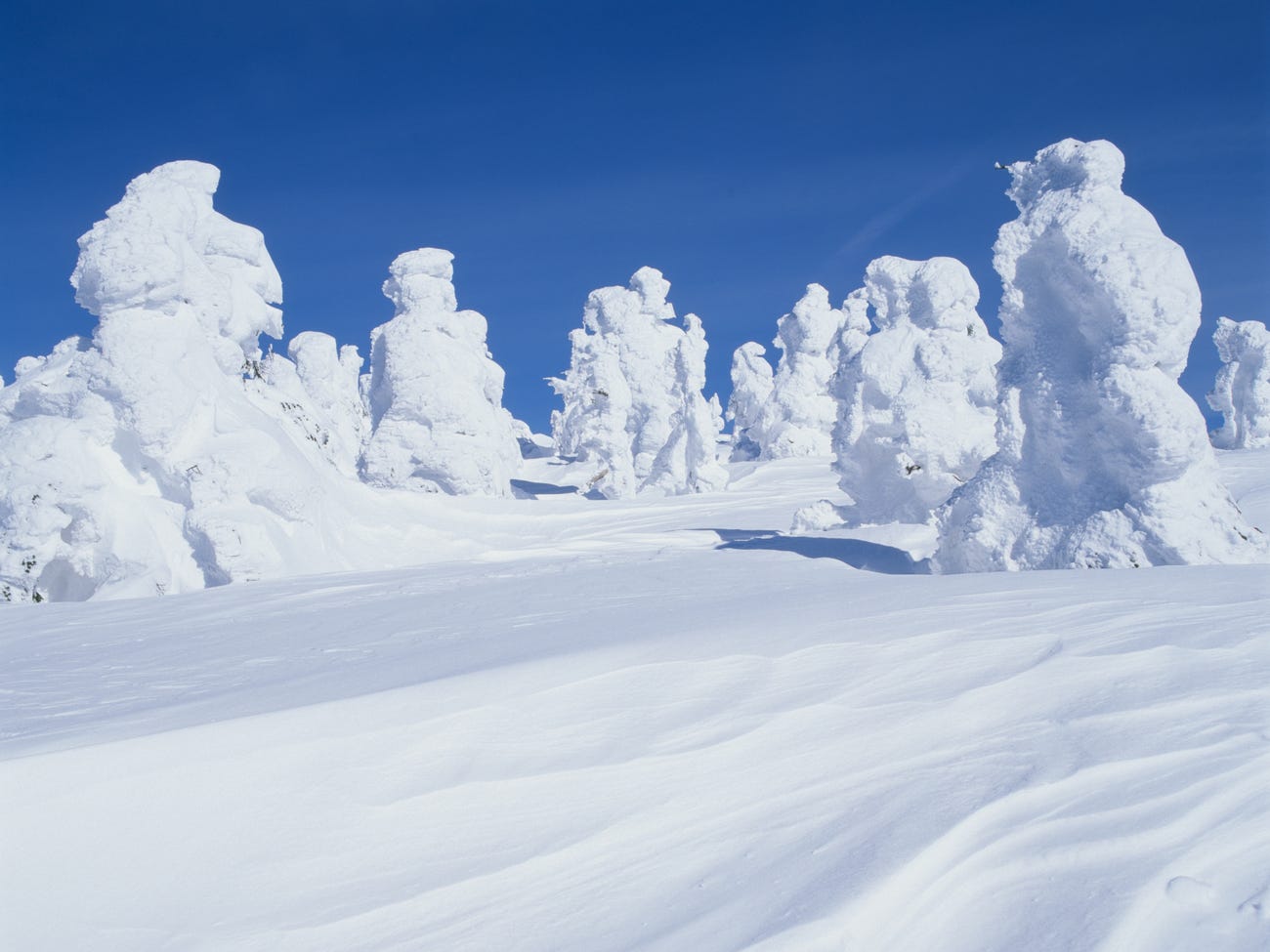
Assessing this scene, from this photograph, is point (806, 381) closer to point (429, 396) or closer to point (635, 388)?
point (635, 388)

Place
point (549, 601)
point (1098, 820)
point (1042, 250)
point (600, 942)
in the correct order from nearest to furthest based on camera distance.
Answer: point (600, 942) < point (1098, 820) < point (549, 601) < point (1042, 250)

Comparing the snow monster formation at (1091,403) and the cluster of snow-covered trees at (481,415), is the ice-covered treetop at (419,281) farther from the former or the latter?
the snow monster formation at (1091,403)

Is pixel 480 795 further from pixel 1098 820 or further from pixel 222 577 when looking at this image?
pixel 222 577

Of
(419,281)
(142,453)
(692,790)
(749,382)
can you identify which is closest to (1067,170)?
(692,790)

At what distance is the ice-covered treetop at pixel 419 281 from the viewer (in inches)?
1097

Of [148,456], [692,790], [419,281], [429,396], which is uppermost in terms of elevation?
[419,281]

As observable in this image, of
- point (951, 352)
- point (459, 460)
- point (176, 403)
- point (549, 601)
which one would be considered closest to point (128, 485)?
point (176, 403)

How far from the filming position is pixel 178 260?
622 inches

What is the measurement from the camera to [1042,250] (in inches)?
376

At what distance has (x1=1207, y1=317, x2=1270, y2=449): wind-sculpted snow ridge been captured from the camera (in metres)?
32.5

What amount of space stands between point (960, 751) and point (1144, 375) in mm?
6795

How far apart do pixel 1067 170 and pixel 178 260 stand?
13.5 metres

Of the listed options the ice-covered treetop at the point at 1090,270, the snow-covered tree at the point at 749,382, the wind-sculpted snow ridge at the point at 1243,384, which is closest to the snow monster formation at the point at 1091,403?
the ice-covered treetop at the point at 1090,270

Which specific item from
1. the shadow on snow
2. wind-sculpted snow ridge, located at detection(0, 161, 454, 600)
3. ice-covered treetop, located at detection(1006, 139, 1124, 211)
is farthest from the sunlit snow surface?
wind-sculpted snow ridge, located at detection(0, 161, 454, 600)
